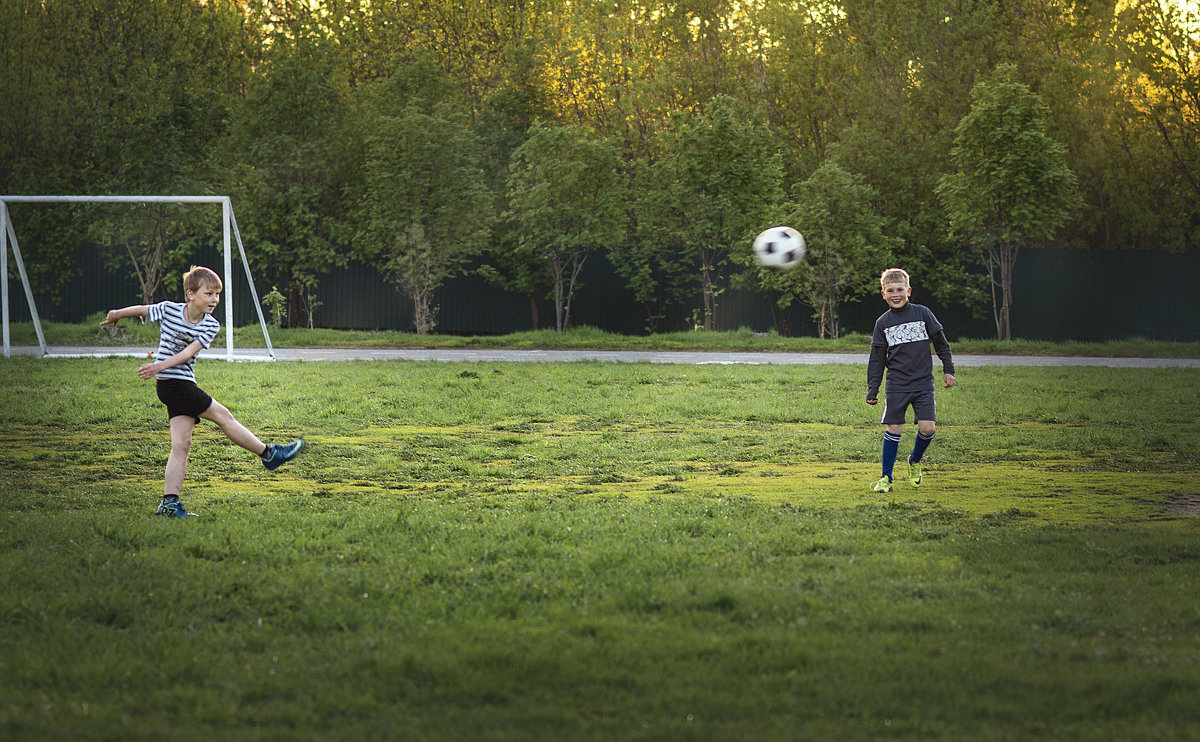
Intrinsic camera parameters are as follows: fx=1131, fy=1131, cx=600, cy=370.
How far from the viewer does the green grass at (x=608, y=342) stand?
2502cm

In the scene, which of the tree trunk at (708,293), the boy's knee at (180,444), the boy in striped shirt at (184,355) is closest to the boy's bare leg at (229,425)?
the boy in striped shirt at (184,355)

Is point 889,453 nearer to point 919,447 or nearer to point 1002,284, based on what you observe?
point 919,447

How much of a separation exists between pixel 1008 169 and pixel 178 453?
23555 millimetres

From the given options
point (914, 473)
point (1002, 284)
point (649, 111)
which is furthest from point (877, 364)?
point (649, 111)

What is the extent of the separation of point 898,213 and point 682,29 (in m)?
9.20

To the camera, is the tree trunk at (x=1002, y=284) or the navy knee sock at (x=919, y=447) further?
the tree trunk at (x=1002, y=284)

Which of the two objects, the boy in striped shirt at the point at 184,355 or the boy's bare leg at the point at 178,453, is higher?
the boy in striped shirt at the point at 184,355

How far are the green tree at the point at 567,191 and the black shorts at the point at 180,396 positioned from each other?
20.9m

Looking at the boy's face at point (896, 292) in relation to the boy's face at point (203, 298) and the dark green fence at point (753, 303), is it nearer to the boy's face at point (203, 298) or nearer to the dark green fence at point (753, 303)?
the boy's face at point (203, 298)

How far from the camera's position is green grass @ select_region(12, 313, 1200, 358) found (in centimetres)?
2502

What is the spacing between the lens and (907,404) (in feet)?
30.1

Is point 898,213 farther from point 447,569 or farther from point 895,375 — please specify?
point 447,569

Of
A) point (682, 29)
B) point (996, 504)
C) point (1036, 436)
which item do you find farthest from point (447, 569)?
point (682, 29)

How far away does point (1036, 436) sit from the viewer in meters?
12.1
